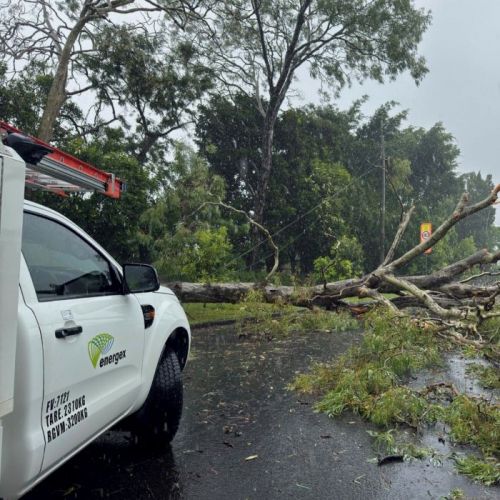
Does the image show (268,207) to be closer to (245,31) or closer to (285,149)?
(285,149)

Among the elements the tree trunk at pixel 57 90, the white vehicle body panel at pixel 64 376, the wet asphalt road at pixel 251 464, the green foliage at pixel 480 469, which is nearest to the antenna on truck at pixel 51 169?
the white vehicle body panel at pixel 64 376

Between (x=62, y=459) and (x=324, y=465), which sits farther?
(x=324, y=465)

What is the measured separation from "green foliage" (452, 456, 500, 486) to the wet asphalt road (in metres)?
0.07

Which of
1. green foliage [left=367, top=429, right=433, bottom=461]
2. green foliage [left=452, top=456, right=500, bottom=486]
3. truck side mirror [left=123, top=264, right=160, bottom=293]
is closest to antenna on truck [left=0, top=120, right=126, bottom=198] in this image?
truck side mirror [left=123, top=264, right=160, bottom=293]

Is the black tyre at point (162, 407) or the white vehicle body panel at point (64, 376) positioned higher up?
the white vehicle body panel at point (64, 376)

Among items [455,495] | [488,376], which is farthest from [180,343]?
[488,376]

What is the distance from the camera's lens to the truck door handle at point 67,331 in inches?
87.6

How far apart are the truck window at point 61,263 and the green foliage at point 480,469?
2.53 meters

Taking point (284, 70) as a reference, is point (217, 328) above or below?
below

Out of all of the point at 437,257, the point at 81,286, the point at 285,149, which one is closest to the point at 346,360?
the point at 81,286

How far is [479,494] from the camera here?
306 cm

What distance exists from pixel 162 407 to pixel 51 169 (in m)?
1.79

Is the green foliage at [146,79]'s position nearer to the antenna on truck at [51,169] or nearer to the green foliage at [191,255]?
the green foliage at [191,255]

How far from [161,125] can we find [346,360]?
17.3m
